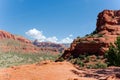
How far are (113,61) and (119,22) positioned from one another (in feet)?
151

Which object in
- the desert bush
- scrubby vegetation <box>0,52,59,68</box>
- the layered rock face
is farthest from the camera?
scrubby vegetation <box>0,52,59,68</box>

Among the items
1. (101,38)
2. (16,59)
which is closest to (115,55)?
(101,38)

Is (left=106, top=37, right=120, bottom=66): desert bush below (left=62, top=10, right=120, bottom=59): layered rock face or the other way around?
below

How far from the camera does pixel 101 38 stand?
Answer: 2771 inches

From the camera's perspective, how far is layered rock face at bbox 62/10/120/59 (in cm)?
6806

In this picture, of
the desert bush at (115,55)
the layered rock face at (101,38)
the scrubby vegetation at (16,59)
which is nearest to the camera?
the desert bush at (115,55)

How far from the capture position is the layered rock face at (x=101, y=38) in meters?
68.1

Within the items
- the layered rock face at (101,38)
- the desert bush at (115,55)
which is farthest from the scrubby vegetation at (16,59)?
the desert bush at (115,55)

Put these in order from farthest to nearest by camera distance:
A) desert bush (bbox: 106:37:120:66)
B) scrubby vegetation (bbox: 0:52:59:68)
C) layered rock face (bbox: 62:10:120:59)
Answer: scrubby vegetation (bbox: 0:52:59:68) < layered rock face (bbox: 62:10:120:59) < desert bush (bbox: 106:37:120:66)

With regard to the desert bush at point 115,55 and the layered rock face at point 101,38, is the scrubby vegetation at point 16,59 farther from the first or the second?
the desert bush at point 115,55

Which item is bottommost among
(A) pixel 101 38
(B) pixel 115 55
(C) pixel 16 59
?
(B) pixel 115 55

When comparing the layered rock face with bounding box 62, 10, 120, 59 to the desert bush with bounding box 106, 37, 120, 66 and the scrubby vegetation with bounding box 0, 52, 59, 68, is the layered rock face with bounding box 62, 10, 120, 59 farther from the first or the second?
the scrubby vegetation with bounding box 0, 52, 59, 68

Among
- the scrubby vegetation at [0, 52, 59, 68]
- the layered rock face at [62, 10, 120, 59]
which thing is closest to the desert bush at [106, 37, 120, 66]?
the layered rock face at [62, 10, 120, 59]

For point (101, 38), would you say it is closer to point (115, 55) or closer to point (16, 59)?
point (115, 55)
